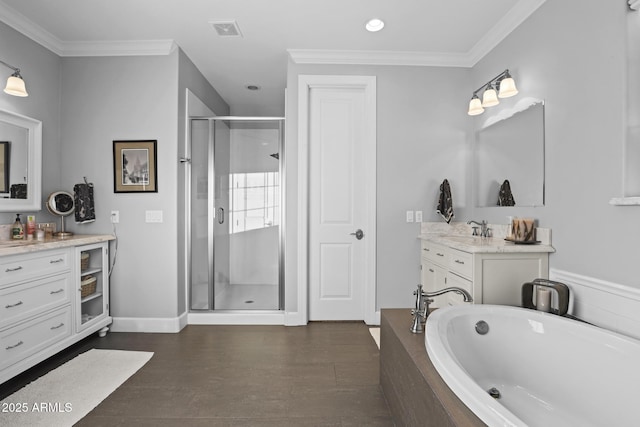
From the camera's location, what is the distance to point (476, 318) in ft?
6.20

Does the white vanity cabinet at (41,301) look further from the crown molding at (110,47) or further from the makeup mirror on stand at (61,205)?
the crown molding at (110,47)

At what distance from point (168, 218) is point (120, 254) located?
0.55 meters

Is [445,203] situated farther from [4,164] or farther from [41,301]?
[4,164]

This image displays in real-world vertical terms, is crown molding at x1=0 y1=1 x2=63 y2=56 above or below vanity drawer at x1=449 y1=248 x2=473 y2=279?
above

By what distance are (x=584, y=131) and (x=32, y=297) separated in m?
3.65

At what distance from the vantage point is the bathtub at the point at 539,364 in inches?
53.6

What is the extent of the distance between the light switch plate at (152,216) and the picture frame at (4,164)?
986 mm

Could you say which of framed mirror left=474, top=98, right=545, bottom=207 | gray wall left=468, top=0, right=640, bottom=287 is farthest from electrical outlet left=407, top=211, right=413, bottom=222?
gray wall left=468, top=0, right=640, bottom=287

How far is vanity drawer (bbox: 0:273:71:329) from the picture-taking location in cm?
213

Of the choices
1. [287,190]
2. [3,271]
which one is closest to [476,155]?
[287,190]

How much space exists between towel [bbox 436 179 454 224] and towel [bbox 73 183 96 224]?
10.7 ft

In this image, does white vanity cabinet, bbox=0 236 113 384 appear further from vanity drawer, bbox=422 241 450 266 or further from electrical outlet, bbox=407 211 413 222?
vanity drawer, bbox=422 241 450 266

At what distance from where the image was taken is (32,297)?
2.31 meters

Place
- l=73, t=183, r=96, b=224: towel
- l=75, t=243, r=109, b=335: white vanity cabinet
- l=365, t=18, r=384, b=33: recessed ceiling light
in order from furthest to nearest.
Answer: l=73, t=183, r=96, b=224: towel < l=75, t=243, r=109, b=335: white vanity cabinet < l=365, t=18, r=384, b=33: recessed ceiling light
